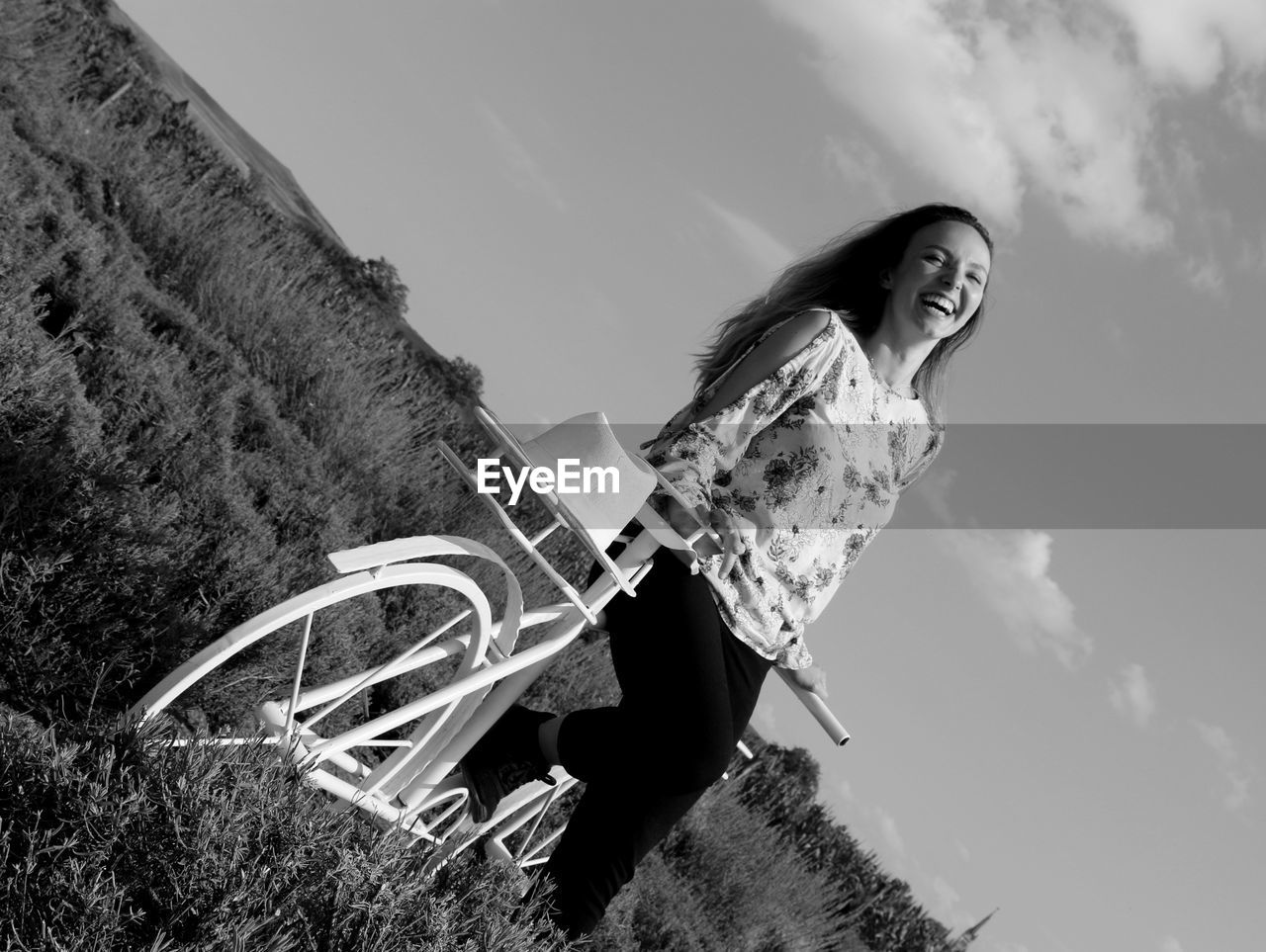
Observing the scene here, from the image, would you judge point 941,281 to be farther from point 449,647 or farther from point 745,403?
point 449,647

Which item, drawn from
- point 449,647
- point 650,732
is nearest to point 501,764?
point 449,647

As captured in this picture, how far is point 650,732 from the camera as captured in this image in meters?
2.47

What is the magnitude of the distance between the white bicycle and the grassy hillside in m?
0.17

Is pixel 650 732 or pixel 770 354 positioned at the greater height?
pixel 770 354

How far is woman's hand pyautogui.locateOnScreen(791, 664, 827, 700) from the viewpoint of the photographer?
110 inches

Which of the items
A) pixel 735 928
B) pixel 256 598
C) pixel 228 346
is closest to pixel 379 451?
pixel 228 346

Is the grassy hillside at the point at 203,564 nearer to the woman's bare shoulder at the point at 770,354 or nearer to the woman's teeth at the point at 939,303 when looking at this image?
the woman's bare shoulder at the point at 770,354

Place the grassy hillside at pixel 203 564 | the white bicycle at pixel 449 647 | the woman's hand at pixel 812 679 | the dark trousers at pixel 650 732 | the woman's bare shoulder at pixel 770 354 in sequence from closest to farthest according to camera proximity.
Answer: the grassy hillside at pixel 203 564
the white bicycle at pixel 449 647
the dark trousers at pixel 650 732
the woman's bare shoulder at pixel 770 354
the woman's hand at pixel 812 679

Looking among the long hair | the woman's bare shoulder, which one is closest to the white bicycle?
the woman's bare shoulder

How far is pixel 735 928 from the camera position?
5629 millimetres

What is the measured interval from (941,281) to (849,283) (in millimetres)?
314

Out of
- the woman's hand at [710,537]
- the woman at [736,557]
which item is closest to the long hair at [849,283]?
the woman at [736,557]

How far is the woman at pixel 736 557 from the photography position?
2469mm

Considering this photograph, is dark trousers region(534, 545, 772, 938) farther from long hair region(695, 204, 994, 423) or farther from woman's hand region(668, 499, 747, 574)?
long hair region(695, 204, 994, 423)
